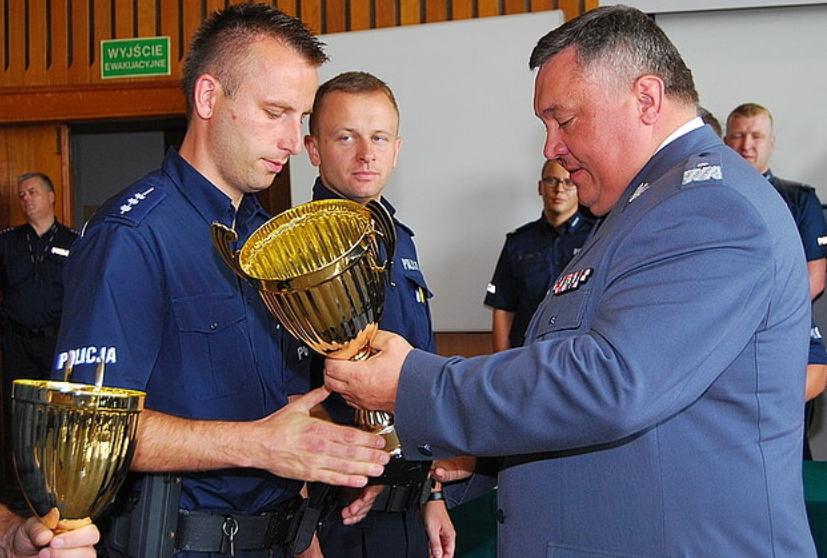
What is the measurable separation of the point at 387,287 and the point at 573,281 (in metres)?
0.78

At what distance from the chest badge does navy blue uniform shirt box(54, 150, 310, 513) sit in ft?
1.93

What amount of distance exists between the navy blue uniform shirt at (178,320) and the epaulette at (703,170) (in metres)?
0.83

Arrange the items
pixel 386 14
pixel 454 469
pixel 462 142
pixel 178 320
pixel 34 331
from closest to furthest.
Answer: pixel 178 320 → pixel 454 469 → pixel 462 142 → pixel 386 14 → pixel 34 331

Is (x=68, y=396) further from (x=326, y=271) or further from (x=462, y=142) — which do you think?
(x=462, y=142)

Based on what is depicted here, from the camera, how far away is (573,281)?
60.6 inches

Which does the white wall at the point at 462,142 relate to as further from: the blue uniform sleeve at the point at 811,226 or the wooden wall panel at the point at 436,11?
the blue uniform sleeve at the point at 811,226

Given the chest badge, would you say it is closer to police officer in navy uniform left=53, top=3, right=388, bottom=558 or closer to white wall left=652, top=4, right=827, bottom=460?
police officer in navy uniform left=53, top=3, right=388, bottom=558

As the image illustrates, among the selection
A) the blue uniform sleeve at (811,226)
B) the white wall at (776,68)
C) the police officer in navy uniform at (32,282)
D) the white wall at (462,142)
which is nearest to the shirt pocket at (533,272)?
the white wall at (462,142)

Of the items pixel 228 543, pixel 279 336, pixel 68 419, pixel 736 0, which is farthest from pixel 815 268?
pixel 68 419

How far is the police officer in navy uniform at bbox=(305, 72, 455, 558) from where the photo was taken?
227 centimetres

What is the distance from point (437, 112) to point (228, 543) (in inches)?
138

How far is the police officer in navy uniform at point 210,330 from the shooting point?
1504 millimetres

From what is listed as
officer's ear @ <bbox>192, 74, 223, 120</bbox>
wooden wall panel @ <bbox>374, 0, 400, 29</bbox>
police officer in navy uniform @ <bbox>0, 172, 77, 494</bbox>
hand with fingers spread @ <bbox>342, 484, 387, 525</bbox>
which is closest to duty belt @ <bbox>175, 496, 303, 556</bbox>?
hand with fingers spread @ <bbox>342, 484, 387, 525</bbox>

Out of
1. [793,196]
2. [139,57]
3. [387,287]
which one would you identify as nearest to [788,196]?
[793,196]
